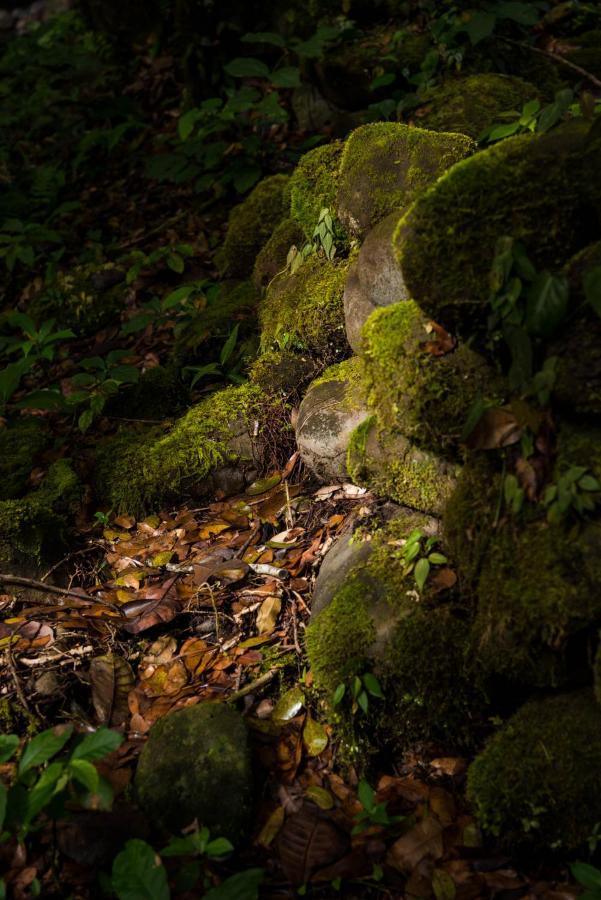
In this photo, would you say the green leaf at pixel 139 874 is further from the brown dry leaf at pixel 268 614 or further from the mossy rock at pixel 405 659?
the brown dry leaf at pixel 268 614

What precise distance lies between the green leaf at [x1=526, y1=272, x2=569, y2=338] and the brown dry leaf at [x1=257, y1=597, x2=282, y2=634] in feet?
5.60

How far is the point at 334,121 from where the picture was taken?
6469mm

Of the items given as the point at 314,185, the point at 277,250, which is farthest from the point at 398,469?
the point at 277,250

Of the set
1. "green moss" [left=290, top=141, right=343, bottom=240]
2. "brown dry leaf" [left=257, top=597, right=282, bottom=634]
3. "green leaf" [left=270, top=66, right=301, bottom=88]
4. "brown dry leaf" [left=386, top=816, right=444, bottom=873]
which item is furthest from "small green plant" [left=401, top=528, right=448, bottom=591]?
"green leaf" [left=270, top=66, right=301, bottom=88]

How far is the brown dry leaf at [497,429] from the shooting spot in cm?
250

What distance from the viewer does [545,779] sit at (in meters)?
2.44

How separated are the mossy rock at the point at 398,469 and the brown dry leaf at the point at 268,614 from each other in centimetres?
68

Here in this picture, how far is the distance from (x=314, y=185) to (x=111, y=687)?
3.05 m

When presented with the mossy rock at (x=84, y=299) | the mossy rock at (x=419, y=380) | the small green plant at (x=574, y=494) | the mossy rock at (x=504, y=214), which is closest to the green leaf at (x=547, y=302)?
the mossy rock at (x=504, y=214)

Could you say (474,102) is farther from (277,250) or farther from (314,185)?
(277,250)

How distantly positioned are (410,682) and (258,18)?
6932 mm

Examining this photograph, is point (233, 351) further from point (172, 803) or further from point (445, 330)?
point (172, 803)

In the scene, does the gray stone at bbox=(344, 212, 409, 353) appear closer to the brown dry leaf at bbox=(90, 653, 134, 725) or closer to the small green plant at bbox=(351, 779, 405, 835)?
the brown dry leaf at bbox=(90, 653, 134, 725)

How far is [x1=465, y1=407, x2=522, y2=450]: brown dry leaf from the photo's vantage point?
98.6 inches
